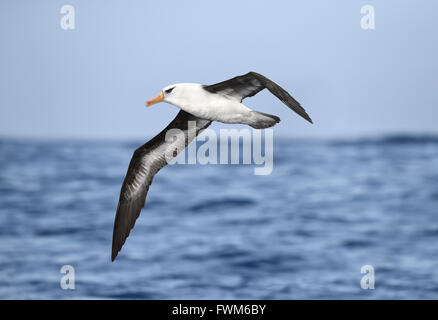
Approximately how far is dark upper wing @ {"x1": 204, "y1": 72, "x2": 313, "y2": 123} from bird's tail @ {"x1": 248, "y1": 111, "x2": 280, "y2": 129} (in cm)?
44

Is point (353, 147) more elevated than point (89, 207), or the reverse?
point (353, 147)

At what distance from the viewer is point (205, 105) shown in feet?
31.2

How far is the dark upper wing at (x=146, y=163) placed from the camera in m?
11.6

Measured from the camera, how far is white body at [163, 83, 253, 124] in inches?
373

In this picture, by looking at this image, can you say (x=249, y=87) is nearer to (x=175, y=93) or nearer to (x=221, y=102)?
(x=221, y=102)

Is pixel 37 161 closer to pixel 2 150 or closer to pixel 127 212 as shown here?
pixel 2 150

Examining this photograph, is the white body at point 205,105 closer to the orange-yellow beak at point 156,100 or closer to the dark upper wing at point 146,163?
the orange-yellow beak at point 156,100

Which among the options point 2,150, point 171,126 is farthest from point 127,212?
point 2,150

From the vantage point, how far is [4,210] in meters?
65.0

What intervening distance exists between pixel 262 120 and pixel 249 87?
0.60 metres

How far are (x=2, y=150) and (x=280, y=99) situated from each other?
11788 centimetres

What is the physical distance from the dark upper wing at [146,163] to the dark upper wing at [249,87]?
1.77 meters

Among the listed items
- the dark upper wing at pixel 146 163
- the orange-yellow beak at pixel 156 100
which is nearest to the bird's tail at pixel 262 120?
the orange-yellow beak at pixel 156 100

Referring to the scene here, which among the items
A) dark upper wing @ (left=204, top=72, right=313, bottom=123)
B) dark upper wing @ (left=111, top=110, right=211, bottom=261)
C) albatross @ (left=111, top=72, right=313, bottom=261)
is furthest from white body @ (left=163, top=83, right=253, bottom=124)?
dark upper wing @ (left=111, top=110, right=211, bottom=261)
